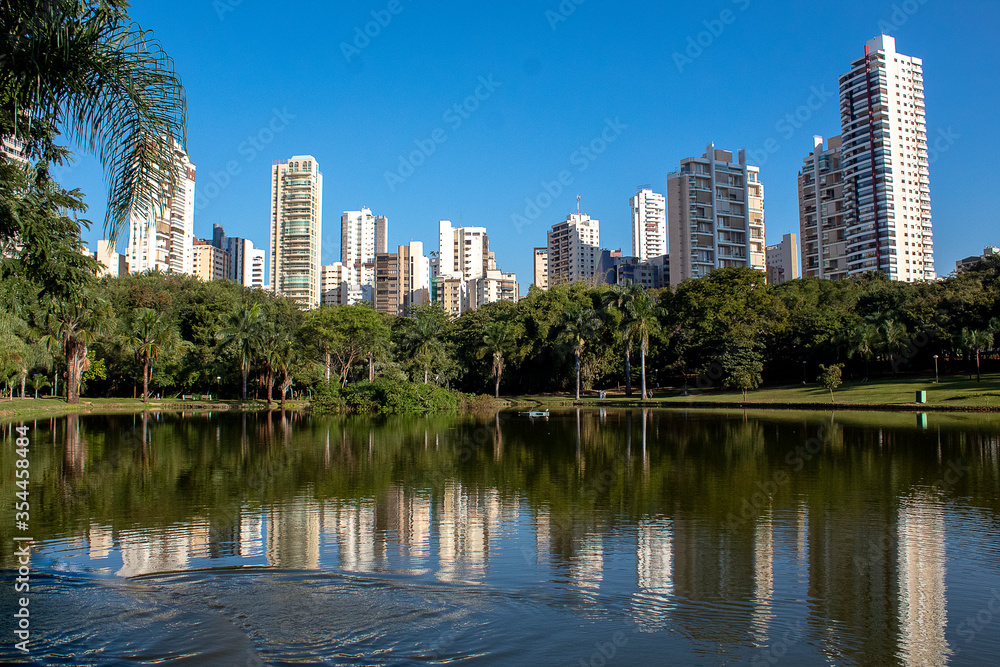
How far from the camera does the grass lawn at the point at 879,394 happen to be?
1596 inches

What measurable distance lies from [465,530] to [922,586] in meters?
6.41

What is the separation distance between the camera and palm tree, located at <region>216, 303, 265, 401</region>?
56312 mm

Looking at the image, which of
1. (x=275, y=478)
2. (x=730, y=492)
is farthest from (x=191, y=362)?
(x=730, y=492)

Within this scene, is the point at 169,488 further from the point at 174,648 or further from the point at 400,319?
the point at 400,319

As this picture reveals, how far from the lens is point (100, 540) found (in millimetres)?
10422

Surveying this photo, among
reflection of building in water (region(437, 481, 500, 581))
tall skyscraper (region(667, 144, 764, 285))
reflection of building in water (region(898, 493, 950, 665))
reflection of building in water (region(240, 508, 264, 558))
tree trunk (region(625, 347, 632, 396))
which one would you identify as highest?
tall skyscraper (region(667, 144, 764, 285))

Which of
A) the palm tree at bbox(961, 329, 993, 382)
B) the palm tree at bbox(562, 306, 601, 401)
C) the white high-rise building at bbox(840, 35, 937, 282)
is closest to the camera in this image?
the palm tree at bbox(961, 329, 993, 382)

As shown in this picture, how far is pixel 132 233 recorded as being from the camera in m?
6.45

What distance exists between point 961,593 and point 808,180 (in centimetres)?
14855

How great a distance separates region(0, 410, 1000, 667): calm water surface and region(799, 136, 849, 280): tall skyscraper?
123 meters

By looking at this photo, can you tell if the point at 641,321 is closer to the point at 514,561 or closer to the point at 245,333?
the point at 245,333

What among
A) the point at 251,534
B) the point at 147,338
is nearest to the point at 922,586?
the point at 251,534

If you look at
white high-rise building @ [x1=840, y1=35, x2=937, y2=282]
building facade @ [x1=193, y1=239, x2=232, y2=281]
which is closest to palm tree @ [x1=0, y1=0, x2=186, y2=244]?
white high-rise building @ [x1=840, y1=35, x2=937, y2=282]

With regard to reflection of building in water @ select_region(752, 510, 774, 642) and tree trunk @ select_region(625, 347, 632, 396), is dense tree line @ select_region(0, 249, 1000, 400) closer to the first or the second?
tree trunk @ select_region(625, 347, 632, 396)
